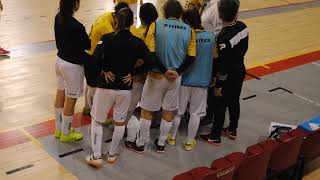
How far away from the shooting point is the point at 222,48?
4.54 m

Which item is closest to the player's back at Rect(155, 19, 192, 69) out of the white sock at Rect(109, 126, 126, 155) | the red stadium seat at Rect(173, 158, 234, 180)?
the white sock at Rect(109, 126, 126, 155)

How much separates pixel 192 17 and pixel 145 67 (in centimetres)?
76

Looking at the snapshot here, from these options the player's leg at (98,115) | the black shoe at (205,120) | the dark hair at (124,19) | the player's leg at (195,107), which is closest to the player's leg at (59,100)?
the player's leg at (98,115)

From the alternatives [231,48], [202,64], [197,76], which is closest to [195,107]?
[197,76]

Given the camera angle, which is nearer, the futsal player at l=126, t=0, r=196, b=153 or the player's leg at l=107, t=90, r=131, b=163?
the player's leg at l=107, t=90, r=131, b=163

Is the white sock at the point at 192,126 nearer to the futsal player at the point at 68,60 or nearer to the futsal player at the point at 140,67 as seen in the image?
the futsal player at the point at 140,67

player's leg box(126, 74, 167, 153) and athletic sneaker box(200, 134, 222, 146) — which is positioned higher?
player's leg box(126, 74, 167, 153)

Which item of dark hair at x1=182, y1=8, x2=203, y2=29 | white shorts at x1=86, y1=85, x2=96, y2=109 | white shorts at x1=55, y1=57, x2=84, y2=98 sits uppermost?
dark hair at x1=182, y1=8, x2=203, y2=29

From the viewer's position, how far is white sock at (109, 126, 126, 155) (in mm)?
4406

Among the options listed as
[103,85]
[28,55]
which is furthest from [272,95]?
[28,55]

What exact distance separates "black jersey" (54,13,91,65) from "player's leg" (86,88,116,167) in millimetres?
459

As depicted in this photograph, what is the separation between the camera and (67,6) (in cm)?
418

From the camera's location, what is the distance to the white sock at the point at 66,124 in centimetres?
469

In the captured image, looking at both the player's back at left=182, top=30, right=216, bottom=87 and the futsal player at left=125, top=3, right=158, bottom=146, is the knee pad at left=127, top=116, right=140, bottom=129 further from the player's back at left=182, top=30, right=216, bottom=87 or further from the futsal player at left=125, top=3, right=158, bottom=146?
the player's back at left=182, top=30, right=216, bottom=87
